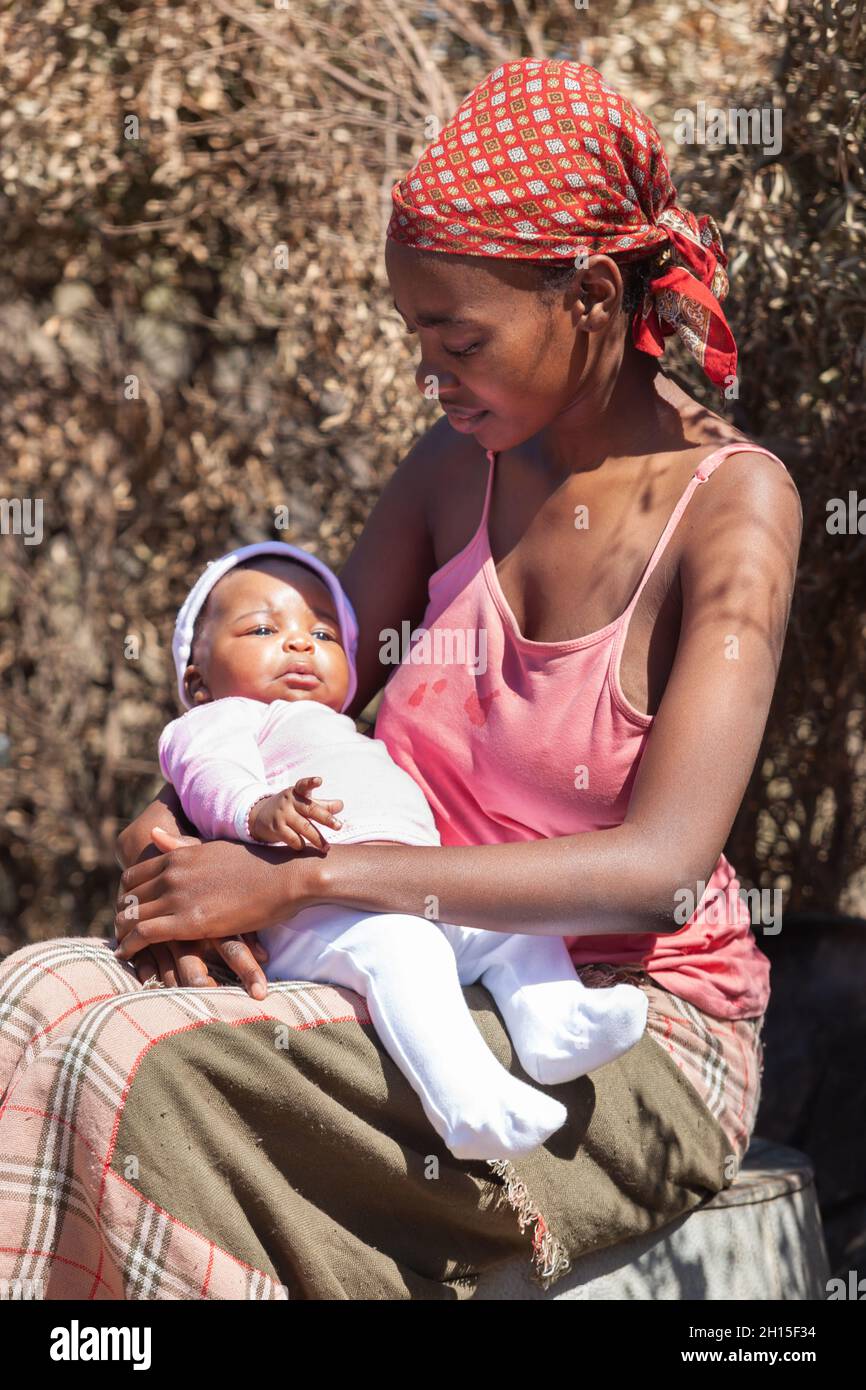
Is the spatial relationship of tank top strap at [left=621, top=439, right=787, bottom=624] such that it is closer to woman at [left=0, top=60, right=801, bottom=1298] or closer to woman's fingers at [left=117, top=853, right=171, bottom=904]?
woman at [left=0, top=60, right=801, bottom=1298]

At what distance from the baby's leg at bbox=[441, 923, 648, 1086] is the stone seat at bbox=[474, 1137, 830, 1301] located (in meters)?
0.36

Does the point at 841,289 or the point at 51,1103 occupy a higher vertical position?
the point at 841,289

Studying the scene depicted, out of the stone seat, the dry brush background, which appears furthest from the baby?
the dry brush background

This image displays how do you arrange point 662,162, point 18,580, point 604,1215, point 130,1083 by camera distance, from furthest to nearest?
point 18,580, point 662,162, point 604,1215, point 130,1083

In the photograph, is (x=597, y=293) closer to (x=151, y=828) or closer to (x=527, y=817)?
(x=527, y=817)

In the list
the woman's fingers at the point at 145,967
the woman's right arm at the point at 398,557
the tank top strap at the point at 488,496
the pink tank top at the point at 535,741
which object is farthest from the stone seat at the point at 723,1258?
the tank top strap at the point at 488,496

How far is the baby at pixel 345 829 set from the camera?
2.08 metres

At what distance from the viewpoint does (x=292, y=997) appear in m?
2.15

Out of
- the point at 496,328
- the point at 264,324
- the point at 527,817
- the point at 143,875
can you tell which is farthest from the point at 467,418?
the point at 264,324

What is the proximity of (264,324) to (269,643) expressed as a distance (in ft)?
5.93

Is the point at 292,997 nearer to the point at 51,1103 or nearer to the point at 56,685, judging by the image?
the point at 51,1103

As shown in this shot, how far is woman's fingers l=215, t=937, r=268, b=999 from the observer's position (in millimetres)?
2135
